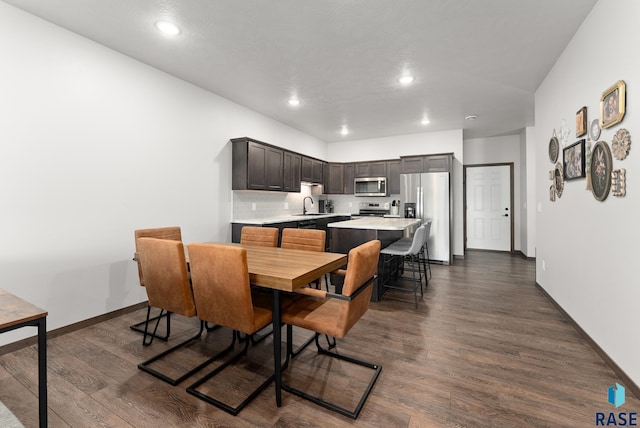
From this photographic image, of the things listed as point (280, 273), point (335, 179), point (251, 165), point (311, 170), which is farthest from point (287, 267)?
point (335, 179)

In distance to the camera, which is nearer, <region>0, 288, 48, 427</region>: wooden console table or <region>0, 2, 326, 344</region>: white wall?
<region>0, 288, 48, 427</region>: wooden console table

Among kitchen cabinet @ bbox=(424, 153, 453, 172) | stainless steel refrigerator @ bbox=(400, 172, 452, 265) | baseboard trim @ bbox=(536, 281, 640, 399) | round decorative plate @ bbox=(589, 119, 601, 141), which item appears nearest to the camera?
baseboard trim @ bbox=(536, 281, 640, 399)

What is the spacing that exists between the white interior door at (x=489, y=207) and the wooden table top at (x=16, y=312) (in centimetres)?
759

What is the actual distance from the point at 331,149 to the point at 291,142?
170cm

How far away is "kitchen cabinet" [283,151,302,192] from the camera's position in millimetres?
5234

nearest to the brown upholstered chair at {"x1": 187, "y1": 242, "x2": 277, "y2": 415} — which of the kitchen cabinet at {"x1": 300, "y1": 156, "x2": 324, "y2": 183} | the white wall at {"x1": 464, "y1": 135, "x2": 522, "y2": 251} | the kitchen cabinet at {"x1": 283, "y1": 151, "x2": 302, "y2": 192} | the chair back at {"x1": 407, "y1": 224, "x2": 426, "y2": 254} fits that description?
the chair back at {"x1": 407, "y1": 224, "x2": 426, "y2": 254}

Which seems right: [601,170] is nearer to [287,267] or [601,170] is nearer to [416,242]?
[416,242]

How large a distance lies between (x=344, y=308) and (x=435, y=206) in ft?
15.1

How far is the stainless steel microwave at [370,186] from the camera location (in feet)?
21.4

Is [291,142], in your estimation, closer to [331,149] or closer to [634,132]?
[331,149]

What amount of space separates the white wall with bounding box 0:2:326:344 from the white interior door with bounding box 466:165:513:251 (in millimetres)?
6175

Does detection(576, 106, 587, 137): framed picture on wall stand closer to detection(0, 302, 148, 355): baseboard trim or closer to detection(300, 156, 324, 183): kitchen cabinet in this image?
detection(300, 156, 324, 183): kitchen cabinet

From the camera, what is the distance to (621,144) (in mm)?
1961

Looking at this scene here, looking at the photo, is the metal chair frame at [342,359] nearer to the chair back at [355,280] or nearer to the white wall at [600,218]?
the chair back at [355,280]
